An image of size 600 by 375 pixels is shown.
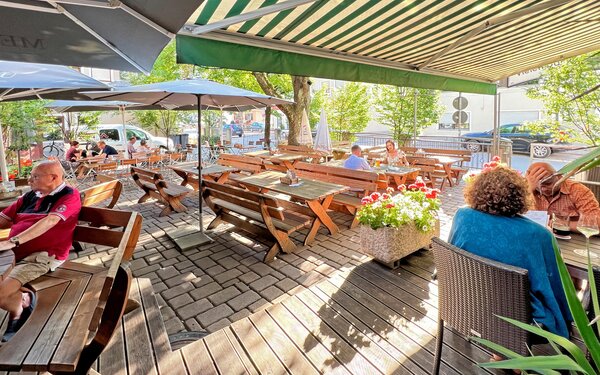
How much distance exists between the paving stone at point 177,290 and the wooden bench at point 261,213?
934mm

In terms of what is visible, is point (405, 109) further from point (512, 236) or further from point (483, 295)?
point (483, 295)

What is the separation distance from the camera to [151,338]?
250 centimetres

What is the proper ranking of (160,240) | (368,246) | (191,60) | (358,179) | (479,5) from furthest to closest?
(358,179) → (160,240) → (368,246) → (479,5) → (191,60)

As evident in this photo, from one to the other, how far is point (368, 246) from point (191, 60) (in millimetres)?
2556

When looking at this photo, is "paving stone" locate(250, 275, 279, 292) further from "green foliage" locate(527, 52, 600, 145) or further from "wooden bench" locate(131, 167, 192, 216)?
"green foliage" locate(527, 52, 600, 145)

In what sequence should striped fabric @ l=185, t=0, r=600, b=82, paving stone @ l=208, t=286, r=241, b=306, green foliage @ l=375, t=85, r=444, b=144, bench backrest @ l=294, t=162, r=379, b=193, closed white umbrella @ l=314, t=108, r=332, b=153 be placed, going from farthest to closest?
green foliage @ l=375, t=85, r=444, b=144 < closed white umbrella @ l=314, t=108, r=332, b=153 < bench backrest @ l=294, t=162, r=379, b=193 < paving stone @ l=208, t=286, r=241, b=306 < striped fabric @ l=185, t=0, r=600, b=82

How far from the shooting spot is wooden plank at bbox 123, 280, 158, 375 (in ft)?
7.21

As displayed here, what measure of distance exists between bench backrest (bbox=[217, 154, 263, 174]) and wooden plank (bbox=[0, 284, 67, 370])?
640cm

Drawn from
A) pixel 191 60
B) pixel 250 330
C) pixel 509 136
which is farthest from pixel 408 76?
pixel 509 136

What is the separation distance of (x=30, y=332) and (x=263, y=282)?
2.13 m

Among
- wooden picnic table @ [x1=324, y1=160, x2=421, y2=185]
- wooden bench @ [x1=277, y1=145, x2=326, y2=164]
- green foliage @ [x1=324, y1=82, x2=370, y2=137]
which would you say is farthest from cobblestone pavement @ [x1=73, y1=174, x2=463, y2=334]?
green foliage @ [x1=324, y1=82, x2=370, y2=137]

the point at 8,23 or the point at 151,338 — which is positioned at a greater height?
the point at 8,23

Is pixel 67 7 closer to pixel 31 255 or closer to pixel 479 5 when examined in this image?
pixel 31 255

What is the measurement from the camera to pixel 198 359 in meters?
2.30
